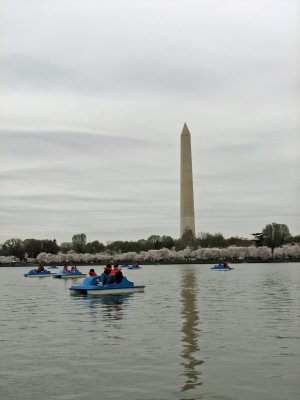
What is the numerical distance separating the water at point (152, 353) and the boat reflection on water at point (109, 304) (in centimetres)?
12

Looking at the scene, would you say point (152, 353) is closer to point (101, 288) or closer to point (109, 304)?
point (109, 304)

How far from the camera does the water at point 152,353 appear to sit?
496 inches

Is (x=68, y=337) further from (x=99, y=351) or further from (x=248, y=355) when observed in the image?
(x=248, y=355)

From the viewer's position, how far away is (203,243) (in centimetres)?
18788

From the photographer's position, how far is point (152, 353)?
654 inches

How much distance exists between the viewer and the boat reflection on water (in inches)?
1071

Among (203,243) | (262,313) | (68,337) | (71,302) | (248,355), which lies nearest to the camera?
(248,355)

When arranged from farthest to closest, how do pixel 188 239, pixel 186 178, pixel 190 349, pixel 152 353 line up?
pixel 188 239, pixel 186 178, pixel 190 349, pixel 152 353

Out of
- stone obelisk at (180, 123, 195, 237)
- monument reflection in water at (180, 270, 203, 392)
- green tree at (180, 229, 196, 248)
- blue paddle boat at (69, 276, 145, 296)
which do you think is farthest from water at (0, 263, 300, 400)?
green tree at (180, 229, 196, 248)

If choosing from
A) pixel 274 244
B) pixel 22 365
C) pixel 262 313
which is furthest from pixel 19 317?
pixel 274 244

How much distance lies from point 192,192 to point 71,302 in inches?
4365

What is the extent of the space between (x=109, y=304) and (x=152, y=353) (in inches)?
635

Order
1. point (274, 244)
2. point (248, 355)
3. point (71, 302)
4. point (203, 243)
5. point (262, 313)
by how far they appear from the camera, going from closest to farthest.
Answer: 1. point (248, 355)
2. point (262, 313)
3. point (71, 302)
4. point (274, 244)
5. point (203, 243)

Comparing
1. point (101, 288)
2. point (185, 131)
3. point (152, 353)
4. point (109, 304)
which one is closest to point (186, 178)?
point (185, 131)
